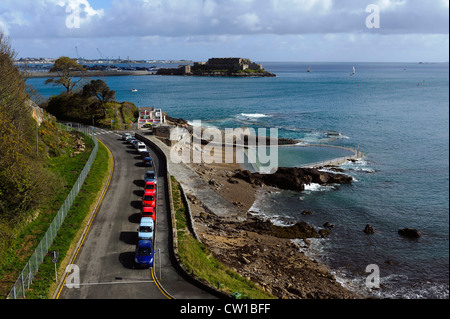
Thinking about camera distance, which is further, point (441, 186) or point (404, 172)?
point (404, 172)

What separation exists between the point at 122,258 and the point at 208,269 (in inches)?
231

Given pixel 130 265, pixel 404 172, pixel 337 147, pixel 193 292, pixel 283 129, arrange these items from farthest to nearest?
pixel 283 129
pixel 337 147
pixel 404 172
pixel 130 265
pixel 193 292

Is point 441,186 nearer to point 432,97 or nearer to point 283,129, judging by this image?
point 283,129

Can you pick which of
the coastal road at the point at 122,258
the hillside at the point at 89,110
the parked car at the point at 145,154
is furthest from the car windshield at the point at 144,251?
the hillside at the point at 89,110

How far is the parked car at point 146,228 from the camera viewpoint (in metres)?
27.4

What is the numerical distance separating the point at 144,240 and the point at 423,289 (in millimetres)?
21326

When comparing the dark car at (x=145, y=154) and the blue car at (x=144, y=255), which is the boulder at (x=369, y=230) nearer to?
the blue car at (x=144, y=255)

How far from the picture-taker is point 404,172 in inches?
2218

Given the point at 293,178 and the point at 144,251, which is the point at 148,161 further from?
the point at 144,251

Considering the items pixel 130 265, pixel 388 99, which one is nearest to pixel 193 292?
pixel 130 265

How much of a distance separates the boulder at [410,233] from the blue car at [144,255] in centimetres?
2566

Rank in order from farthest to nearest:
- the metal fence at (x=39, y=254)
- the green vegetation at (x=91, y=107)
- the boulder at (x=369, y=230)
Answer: the green vegetation at (x=91, y=107)
the boulder at (x=369, y=230)
the metal fence at (x=39, y=254)

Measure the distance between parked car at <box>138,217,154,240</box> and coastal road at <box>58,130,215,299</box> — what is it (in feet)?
2.46

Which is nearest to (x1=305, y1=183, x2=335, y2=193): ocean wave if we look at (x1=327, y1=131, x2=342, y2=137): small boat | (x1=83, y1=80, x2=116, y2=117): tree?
(x1=327, y1=131, x2=342, y2=137): small boat
